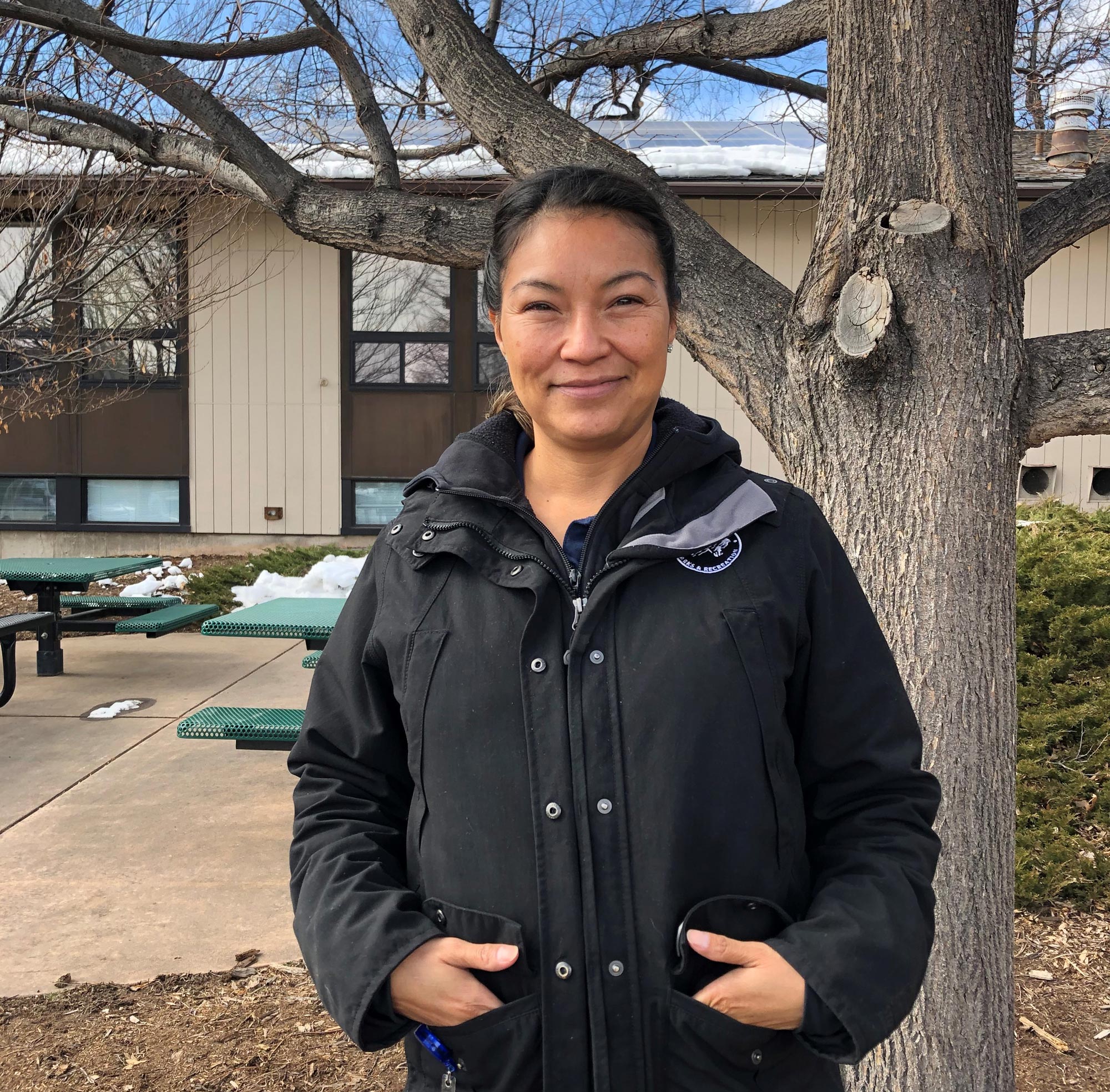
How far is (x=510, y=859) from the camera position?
146cm

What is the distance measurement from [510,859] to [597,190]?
3.10ft

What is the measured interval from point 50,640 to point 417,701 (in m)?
7.04

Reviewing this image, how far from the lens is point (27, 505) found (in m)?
13.0

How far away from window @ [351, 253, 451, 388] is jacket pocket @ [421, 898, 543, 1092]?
38.0 ft

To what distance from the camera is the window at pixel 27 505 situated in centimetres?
1302

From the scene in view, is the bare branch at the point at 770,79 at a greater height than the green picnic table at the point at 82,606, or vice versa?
the bare branch at the point at 770,79

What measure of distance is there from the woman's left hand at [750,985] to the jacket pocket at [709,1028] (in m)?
0.01

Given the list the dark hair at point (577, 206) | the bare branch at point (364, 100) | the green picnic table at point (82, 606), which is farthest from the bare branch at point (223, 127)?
the green picnic table at point (82, 606)

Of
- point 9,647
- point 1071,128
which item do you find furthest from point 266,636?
point 1071,128

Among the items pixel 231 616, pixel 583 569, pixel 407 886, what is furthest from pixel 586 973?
pixel 231 616

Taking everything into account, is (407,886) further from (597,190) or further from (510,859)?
(597,190)

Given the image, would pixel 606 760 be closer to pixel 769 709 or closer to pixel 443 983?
pixel 769 709

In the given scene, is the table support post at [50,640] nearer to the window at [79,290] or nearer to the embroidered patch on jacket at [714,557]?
the window at [79,290]

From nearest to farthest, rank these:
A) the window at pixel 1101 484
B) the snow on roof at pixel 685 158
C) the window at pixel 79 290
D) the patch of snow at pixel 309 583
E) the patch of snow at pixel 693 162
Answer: the window at pixel 79 290
the snow on roof at pixel 685 158
the patch of snow at pixel 309 583
the patch of snow at pixel 693 162
the window at pixel 1101 484
